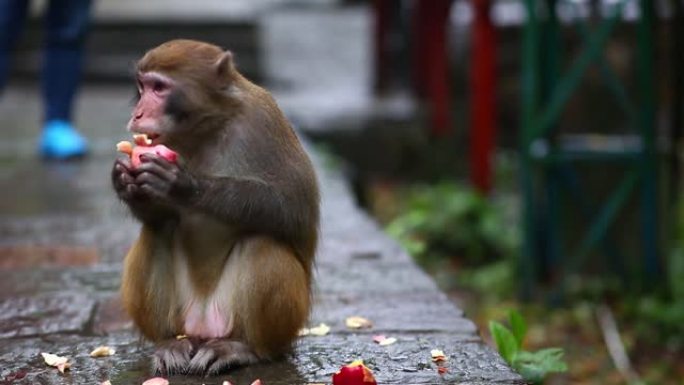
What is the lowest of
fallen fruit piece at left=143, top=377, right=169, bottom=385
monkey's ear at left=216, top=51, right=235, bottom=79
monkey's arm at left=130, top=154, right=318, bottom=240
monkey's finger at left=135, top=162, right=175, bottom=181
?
fallen fruit piece at left=143, top=377, right=169, bottom=385

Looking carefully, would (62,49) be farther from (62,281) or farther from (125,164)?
(125,164)

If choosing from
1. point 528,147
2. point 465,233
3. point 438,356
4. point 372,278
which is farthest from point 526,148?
point 438,356

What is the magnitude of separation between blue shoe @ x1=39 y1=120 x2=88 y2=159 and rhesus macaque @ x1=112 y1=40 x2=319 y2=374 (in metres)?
4.40

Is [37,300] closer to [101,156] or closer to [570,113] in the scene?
[101,156]

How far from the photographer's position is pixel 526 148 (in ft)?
23.6

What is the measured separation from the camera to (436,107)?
409 inches

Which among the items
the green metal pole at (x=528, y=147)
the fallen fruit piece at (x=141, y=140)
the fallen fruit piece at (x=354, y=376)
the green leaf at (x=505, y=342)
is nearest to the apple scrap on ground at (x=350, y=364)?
the fallen fruit piece at (x=354, y=376)

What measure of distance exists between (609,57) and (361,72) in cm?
488

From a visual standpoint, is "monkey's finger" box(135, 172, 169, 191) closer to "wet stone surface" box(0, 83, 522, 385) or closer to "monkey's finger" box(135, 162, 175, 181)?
"monkey's finger" box(135, 162, 175, 181)

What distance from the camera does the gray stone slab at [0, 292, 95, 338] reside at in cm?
366

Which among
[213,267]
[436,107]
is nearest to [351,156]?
[436,107]

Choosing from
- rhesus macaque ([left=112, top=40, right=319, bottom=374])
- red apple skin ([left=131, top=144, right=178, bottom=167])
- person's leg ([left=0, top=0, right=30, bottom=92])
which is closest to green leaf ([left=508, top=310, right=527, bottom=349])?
rhesus macaque ([left=112, top=40, right=319, bottom=374])

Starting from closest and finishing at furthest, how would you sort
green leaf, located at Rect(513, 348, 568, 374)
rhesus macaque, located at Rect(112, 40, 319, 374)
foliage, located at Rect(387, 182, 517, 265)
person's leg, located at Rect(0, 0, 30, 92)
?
rhesus macaque, located at Rect(112, 40, 319, 374)
green leaf, located at Rect(513, 348, 568, 374)
person's leg, located at Rect(0, 0, 30, 92)
foliage, located at Rect(387, 182, 517, 265)

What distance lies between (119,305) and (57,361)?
0.79 m
